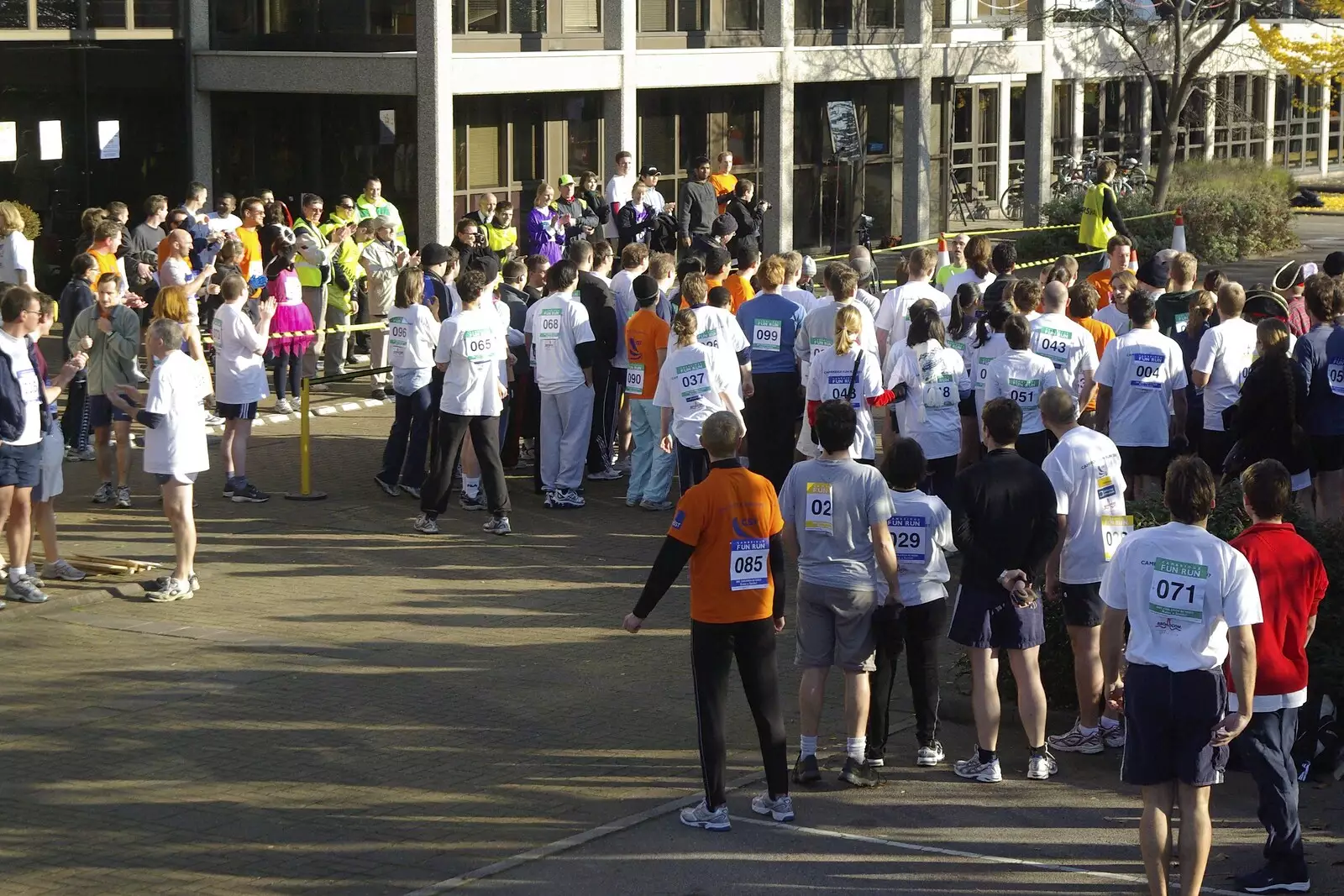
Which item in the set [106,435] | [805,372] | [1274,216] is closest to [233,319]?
[106,435]

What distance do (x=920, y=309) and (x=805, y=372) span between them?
140 centimetres

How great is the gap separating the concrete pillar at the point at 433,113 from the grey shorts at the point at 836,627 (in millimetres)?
16101

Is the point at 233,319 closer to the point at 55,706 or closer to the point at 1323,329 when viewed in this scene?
the point at 55,706

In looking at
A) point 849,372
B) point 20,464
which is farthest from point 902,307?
point 20,464

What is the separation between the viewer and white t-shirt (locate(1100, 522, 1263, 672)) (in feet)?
22.2

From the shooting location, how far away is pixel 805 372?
1327cm

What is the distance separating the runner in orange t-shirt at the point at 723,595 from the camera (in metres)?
7.85

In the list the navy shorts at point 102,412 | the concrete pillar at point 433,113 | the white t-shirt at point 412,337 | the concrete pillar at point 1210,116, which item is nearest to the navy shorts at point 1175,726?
the white t-shirt at point 412,337

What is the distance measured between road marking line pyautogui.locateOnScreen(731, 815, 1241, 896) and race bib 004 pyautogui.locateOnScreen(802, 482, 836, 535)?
1.32 m

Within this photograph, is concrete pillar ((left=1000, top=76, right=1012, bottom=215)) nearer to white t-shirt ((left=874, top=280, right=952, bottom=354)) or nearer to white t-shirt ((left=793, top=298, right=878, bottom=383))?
white t-shirt ((left=874, top=280, right=952, bottom=354))

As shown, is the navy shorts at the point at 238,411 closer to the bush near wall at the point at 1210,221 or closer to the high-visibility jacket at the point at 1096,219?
the high-visibility jacket at the point at 1096,219

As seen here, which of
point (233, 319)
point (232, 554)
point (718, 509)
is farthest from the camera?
point (233, 319)

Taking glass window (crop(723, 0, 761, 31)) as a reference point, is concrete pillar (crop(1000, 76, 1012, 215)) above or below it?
below

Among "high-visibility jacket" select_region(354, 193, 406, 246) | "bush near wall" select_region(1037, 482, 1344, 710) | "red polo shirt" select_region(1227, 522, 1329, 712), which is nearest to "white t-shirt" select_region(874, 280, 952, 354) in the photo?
"bush near wall" select_region(1037, 482, 1344, 710)
